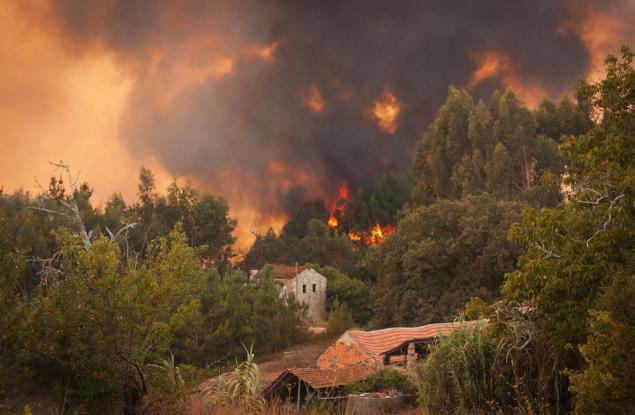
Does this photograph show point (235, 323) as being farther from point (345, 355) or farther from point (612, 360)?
point (612, 360)

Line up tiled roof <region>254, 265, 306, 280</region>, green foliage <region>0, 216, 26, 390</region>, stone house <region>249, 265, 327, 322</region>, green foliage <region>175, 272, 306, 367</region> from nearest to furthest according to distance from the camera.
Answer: green foliage <region>0, 216, 26, 390</region>, green foliage <region>175, 272, 306, 367</region>, stone house <region>249, 265, 327, 322</region>, tiled roof <region>254, 265, 306, 280</region>

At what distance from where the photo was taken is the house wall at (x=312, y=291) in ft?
185

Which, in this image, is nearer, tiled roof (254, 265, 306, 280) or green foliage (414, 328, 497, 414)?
green foliage (414, 328, 497, 414)

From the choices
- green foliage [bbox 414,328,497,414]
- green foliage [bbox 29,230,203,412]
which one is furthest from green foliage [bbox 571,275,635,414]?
green foliage [bbox 29,230,203,412]

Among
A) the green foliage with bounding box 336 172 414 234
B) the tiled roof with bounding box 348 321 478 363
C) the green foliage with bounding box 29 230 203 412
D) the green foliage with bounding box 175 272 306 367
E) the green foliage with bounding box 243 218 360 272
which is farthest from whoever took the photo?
the green foliage with bounding box 336 172 414 234

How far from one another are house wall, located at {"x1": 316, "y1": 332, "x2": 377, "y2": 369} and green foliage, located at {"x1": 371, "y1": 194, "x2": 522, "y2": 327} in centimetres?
912

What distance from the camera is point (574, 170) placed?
1310 cm

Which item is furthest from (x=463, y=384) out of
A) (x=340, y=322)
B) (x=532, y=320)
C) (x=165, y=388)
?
(x=340, y=322)

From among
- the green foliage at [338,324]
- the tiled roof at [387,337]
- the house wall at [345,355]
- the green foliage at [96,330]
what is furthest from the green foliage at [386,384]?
the green foliage at [338,324]

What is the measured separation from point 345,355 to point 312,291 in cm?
2916

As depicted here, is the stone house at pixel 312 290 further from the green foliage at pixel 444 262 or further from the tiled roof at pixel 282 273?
the green foliage at pixel 444 262

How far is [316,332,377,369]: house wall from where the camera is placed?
2653cm

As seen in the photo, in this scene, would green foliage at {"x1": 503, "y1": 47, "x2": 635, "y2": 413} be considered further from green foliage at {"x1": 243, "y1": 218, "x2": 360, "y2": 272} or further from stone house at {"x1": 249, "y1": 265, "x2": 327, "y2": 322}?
green foliage at {"x1": 243, "y1": 218, "x2": 360, "y2": 272}

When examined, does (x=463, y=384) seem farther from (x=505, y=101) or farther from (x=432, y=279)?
(x=505, y=101)
